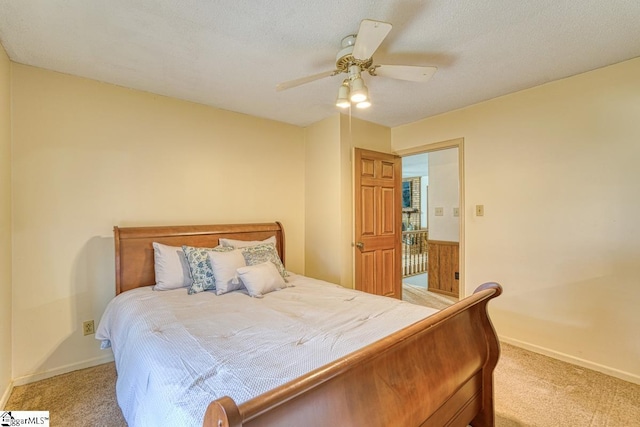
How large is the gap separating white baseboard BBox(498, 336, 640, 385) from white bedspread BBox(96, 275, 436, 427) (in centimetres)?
166

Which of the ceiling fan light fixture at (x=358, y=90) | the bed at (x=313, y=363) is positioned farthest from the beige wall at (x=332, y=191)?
the ceiling fan light fixture at (x=358, y=90)

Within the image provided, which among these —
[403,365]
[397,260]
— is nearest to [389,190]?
[397,260]

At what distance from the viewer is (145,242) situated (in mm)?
2611

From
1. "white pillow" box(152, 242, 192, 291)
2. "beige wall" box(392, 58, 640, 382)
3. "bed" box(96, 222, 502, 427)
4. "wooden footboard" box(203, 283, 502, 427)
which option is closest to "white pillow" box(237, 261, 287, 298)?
"bed" box(96, 222, 502, 427)

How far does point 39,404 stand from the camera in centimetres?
198

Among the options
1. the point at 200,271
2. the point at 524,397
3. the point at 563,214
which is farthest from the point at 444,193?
the point at 200,271

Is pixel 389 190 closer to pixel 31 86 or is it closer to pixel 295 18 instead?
pixel 295 18

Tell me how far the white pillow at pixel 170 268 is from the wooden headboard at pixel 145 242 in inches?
4.7

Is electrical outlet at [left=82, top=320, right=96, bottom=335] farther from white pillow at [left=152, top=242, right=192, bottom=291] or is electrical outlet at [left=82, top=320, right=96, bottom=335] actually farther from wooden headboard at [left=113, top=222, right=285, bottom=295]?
white pillow at [left=152, top=242, right=192, bottom=291]

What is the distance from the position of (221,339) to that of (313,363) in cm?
55

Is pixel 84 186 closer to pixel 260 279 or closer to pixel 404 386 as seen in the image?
pixel 260 279

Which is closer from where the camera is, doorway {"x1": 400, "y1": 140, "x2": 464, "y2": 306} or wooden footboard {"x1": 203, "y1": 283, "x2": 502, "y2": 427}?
wooden footboard {"x1": 203, "y1": 283, "x2": 502, "y2": 427}

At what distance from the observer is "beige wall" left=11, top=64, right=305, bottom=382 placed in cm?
226

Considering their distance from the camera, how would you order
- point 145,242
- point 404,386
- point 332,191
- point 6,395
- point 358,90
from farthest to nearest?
point 332,191 → point 145,242 → point 6,395 → point 358,90 → point 404,386
